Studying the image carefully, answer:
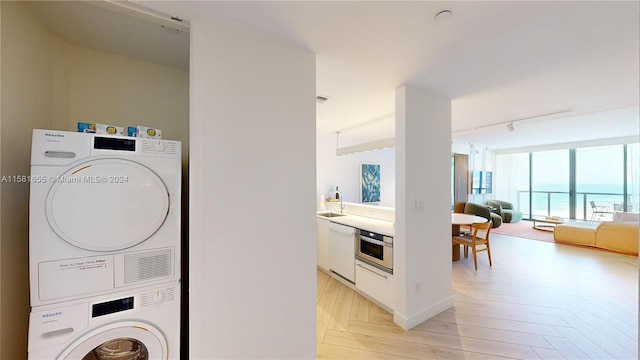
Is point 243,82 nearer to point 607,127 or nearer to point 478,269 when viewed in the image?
point 478,269

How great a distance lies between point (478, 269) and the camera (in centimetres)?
382

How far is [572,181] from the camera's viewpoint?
279 inches

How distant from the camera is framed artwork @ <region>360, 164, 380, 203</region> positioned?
17.5ft

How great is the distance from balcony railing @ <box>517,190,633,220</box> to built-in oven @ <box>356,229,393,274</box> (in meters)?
8.23

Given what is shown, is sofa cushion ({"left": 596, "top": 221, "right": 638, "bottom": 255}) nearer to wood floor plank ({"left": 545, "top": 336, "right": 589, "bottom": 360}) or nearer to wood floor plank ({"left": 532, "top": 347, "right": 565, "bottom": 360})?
wood floor plank ({"left": 545, "top": 336, "right": 589, "bottom": 360})

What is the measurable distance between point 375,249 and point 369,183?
2834 mm

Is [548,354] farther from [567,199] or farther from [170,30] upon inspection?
[567,199]

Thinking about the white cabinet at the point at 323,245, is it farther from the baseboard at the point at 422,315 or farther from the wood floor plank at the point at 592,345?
the wood floor plank at the point at 592,345

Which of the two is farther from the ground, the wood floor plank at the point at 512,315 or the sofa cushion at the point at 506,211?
the sofa cushion at the point at 506,211

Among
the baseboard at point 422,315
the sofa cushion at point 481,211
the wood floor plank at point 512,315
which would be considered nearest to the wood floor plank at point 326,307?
the baseboard at point 422,315

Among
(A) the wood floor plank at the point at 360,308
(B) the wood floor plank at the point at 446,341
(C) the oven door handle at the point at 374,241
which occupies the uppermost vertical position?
(C) the oven door handle at the point at 374,241

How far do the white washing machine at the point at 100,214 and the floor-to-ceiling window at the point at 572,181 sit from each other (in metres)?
9.83

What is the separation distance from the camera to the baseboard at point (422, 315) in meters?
2.33

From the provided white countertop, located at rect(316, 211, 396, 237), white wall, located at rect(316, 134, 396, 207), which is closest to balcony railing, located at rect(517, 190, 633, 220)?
white wall, located at rect(316, 134, 396, 207)
